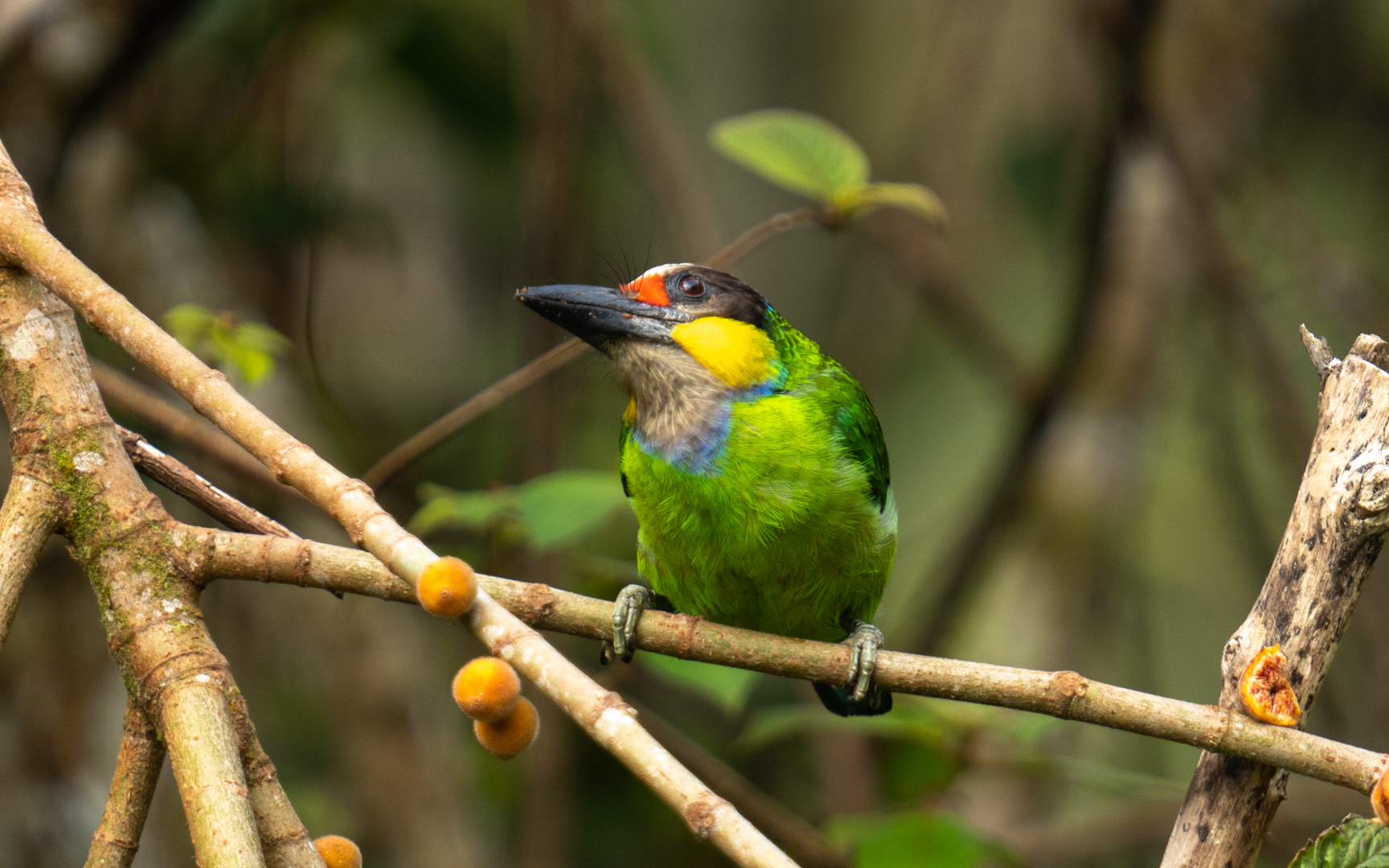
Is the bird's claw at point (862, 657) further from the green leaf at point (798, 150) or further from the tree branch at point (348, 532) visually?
the green leaf at point (798, 150)

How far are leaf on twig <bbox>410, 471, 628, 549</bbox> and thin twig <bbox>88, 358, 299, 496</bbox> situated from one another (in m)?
0.36

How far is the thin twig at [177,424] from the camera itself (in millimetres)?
2541

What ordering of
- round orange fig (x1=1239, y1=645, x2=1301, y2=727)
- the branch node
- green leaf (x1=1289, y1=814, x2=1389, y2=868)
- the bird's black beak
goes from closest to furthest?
the branch node → green leaf (x1=1289, y1=814, x2=1389, y2=868) → round orange fig (x1=1239, y1=645, x2=1301, y2=727) → the bird's black beak

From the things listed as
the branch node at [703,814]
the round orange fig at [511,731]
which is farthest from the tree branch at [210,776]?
the branch node at [703,814]

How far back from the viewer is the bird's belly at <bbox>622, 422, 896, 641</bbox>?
7.98 ft

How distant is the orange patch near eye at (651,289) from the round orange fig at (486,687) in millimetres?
1431

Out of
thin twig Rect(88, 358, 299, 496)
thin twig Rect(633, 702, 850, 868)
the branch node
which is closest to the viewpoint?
the branch node

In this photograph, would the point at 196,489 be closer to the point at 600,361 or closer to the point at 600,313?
the point at 600,313

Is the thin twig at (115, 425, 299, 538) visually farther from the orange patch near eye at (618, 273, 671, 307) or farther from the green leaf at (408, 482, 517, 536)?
the orange patch near eye at (618, 273, 671, 307)

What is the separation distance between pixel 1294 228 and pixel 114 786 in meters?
5.05

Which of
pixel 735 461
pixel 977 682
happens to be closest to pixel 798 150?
pixel 735 461

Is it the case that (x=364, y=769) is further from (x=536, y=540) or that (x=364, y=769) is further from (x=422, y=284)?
(x=422, y=284)

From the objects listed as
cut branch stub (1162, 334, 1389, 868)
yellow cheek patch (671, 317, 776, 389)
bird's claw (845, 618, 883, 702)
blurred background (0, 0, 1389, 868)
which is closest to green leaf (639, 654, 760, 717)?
blurred background (0, 0, 1389, 868)

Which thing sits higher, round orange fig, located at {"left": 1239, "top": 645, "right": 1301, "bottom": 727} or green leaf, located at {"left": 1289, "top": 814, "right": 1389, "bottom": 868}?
round orange fig, located at {"left": 1239, "top": 645, "right": 1301, "bottom": 727}
